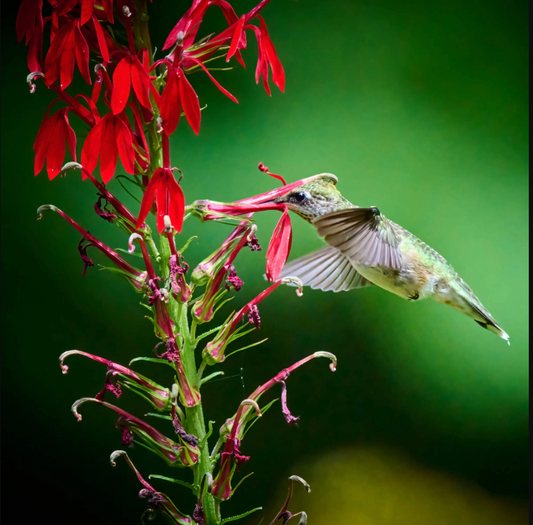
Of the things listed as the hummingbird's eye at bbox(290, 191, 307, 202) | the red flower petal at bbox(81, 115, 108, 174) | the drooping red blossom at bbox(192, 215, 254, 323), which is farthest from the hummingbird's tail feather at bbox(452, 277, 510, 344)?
the red flower petal at bbox(81, 115, 108, 174)

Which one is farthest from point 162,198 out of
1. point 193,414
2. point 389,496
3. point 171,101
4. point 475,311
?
point 389,496

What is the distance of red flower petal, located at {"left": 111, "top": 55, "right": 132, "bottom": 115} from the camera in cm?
57

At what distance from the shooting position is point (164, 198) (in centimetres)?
61

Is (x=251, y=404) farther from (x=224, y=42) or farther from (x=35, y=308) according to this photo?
(x=35, y=308)

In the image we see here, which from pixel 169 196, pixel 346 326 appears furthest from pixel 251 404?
pixel 346 326

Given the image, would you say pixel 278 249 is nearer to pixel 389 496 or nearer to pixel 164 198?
pixel 164 198

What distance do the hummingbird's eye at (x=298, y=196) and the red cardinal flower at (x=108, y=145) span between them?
1.00ft

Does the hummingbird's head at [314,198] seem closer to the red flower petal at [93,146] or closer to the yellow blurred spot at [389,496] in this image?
Answer: the red flower petal at [93,146]

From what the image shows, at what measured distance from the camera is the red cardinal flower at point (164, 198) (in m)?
0.60

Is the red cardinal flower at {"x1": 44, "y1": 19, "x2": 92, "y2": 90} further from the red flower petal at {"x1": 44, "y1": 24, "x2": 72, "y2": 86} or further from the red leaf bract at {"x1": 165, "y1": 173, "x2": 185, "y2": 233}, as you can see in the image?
the red leaf bract at {"x1": 165, "y1": 173, "x2": 185, "y2": 233}

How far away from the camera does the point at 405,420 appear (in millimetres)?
1309

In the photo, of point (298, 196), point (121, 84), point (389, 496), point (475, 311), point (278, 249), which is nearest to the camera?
point (121, 84)

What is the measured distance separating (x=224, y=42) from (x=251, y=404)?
1.68 ft

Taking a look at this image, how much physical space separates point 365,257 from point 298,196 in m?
0.17
